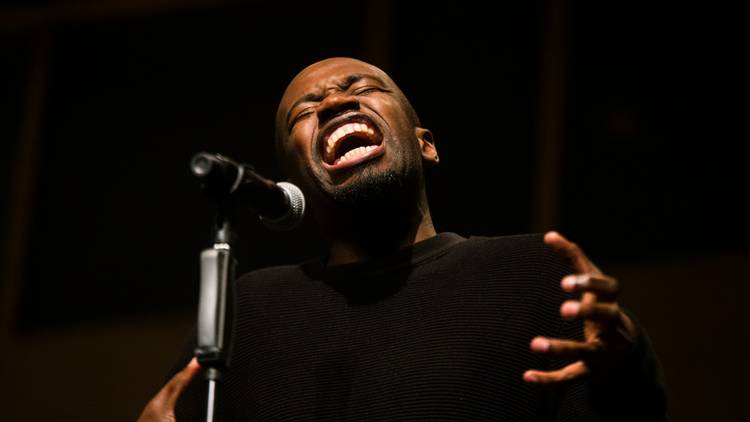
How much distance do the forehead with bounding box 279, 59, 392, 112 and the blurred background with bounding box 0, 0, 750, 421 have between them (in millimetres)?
1623

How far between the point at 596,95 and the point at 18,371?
2.80 meters

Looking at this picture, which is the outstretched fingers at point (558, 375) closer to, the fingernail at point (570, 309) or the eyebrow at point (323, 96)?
the fingernail at point (570, 309)

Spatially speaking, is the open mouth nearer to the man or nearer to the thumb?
the man

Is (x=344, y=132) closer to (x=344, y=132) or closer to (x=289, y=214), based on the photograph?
(x=344, y=132)

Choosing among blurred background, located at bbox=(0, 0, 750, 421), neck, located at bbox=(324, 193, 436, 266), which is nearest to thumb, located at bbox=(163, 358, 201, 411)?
neck, located at bbox=(324, 193, 436, 266)

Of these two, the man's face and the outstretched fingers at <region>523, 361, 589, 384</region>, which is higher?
the man's face

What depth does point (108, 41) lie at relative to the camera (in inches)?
211

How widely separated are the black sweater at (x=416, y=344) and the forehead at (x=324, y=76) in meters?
0.46

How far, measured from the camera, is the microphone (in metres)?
1.58

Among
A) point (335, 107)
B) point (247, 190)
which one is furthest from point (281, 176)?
point (247, 190)

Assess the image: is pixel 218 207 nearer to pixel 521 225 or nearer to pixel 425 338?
pixel 425 338

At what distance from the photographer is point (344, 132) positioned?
92.7 inches

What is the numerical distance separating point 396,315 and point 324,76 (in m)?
0.69

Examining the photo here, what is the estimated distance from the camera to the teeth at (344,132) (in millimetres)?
2354
